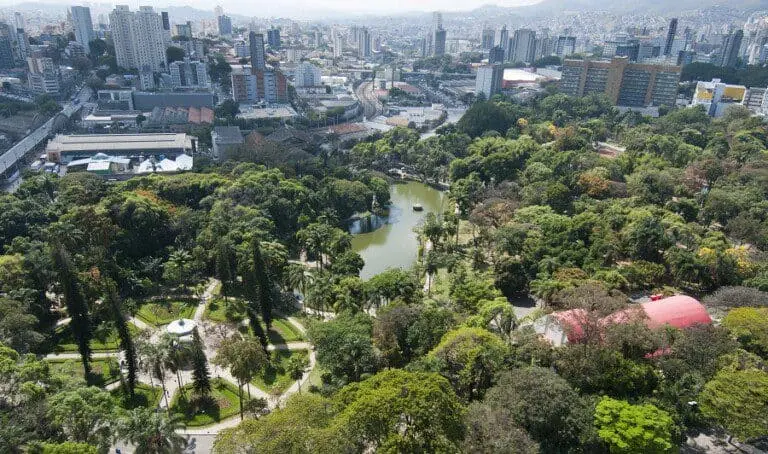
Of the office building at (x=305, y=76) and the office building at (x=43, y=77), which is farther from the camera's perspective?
the office building at (x=305, y=76)

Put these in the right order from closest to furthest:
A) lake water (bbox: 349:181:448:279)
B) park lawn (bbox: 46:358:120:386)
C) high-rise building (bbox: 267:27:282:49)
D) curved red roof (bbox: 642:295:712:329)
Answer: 1. park lawn (bbox: 46:358:120:386)
2. curved red roof (bbox: 642:295:712:329)
3. lake water (bbox: 349:181:448:279)
4. high-rise building (bbox: 267:27:282:49)

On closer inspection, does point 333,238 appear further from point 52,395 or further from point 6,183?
point 6,183

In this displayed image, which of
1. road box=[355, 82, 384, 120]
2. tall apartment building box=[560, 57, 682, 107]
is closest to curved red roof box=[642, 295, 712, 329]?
road box=[355, 82, 384, 120]

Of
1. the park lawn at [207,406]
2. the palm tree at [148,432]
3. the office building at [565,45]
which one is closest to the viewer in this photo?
the palm tree at [148,432]

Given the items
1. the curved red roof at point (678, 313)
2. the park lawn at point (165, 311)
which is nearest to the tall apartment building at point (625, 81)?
the curved red roof at point (678, 313)

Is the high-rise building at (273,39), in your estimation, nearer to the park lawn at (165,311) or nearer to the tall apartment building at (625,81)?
the tall apartment building at (625,81)

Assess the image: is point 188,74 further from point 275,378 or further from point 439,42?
point 439,42

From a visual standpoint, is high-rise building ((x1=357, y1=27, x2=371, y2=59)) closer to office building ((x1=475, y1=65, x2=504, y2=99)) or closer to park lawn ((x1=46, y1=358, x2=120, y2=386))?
office building ((x1=475, y1=65, x2=504, y2=99))

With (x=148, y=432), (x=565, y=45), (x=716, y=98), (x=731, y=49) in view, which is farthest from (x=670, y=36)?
(x=148, y=432)
